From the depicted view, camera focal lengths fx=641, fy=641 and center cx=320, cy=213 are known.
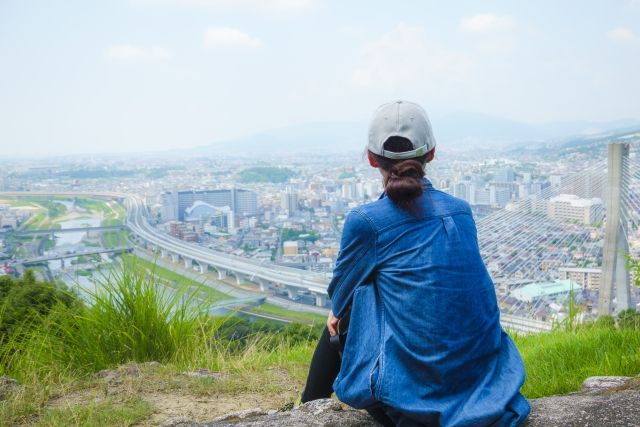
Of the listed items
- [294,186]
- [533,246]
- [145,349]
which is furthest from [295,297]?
[294,186]

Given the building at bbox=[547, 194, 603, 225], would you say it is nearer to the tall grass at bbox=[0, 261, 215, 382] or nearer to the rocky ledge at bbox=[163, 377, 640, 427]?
the tall grass at bbox=[0, 261, 215, 382]

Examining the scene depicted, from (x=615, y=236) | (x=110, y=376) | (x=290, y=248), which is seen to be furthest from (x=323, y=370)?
(x=290, y=248)

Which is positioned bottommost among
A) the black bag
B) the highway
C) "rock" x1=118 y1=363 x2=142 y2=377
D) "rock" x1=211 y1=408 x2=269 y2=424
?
the highway

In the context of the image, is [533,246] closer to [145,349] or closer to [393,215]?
[145,349]

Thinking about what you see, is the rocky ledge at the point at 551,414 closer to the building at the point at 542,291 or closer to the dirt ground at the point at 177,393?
the dirt ground at the point at 177,393

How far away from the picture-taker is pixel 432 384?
1.30 metres

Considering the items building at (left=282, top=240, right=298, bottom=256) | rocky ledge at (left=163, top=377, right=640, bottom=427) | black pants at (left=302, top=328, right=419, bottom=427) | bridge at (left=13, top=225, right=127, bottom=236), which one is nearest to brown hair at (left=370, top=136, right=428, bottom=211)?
black pants at (left=302, top=328, right=419, bottom=427)

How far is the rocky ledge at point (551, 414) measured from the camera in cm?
145

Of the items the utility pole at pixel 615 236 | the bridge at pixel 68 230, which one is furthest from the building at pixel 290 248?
the utility pole at pixel 615 236

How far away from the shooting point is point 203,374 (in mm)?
2523

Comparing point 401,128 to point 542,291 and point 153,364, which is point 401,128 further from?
point 542,291

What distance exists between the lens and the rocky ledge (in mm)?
1452

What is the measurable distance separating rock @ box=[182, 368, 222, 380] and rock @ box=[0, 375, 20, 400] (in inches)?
23.2

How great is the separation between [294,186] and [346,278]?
21.5m
